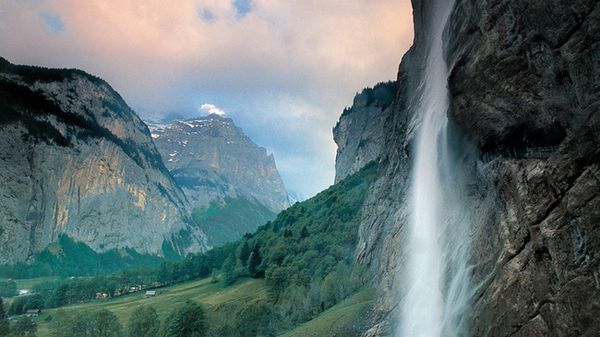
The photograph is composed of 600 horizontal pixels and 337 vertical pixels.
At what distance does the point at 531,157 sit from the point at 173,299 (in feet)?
429

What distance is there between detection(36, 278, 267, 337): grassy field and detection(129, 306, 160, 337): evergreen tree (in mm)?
10797

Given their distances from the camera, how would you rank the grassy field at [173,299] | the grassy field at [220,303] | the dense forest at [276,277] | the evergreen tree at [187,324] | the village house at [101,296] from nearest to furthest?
the grassy field at [220,303]
the evergreen tree at [187,324]
the dense forest at [276,277]
the grassy field at [173,299]
the village house at [101,296]

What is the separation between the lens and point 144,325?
8712cm

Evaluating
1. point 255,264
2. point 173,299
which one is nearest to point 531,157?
point 255,264

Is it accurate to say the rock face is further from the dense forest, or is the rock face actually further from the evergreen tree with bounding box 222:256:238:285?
the evergreen tree with bounding box 222:256:238:285

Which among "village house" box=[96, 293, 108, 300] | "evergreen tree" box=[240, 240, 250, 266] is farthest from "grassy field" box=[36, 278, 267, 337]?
"evergreen tree" box=[240, 240, 250, 266]

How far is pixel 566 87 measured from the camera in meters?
18.3

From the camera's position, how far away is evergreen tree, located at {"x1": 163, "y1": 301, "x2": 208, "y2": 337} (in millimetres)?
76875

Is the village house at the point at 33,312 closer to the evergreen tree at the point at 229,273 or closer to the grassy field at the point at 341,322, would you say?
the evergreen tree at the point at 229,273

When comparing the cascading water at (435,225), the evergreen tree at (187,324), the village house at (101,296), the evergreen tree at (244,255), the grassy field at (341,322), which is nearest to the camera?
the cascading water at (435,225)

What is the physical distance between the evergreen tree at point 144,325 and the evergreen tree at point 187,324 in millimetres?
5302

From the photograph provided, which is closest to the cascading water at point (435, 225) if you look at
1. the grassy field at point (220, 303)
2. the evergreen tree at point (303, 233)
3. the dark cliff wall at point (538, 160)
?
the dark cliff wall at point (538, 160)

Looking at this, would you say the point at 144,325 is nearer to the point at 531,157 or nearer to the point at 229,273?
the point at 229,273

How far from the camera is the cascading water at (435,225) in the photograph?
88.5 feet
